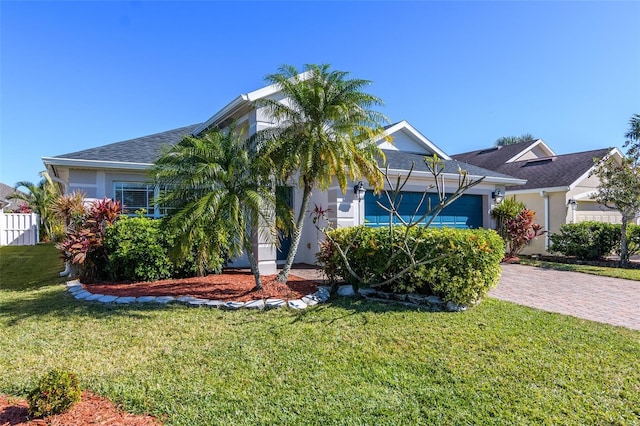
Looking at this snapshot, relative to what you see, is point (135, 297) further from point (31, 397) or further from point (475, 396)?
point (475, 396)

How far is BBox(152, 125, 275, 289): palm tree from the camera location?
6750mm

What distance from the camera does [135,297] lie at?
745 cm

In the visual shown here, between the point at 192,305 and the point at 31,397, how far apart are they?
3676mm

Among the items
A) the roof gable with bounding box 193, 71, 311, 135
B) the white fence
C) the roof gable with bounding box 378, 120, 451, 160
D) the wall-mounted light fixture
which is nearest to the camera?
the roof gable with bounding box 193, 71, 311, 135

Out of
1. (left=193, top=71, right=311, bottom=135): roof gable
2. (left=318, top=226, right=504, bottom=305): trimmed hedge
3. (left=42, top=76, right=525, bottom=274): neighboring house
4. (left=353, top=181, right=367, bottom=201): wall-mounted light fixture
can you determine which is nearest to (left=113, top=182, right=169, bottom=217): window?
(left=42, top=76, right=525, bottom=274): neighboring house

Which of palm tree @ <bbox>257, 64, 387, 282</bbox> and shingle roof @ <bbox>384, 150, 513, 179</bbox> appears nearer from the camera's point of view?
palm tree @ <bbox>257, 64, 387, 282</bbox>

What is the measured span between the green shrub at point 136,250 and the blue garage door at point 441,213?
6.49 metres

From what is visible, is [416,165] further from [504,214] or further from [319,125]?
[319,125]

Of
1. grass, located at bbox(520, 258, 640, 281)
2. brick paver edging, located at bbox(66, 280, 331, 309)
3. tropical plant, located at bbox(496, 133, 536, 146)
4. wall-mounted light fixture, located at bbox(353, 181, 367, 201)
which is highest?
tropical plant, located at bbox(496, 133, 536, 146)

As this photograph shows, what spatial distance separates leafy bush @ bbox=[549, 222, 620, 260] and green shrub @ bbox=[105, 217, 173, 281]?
15755 millimetres

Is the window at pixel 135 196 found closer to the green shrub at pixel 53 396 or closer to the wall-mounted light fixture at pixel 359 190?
the wall-mounted light fixture at pixel 359 190

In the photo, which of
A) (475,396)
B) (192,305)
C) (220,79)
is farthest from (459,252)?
(220,79)

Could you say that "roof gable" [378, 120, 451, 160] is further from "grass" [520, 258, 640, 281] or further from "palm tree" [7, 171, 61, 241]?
"palm tree" [7, 171, 61, 241]

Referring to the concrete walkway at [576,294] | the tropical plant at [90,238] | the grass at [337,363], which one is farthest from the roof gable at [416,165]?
the tropical plant at [90,238]
